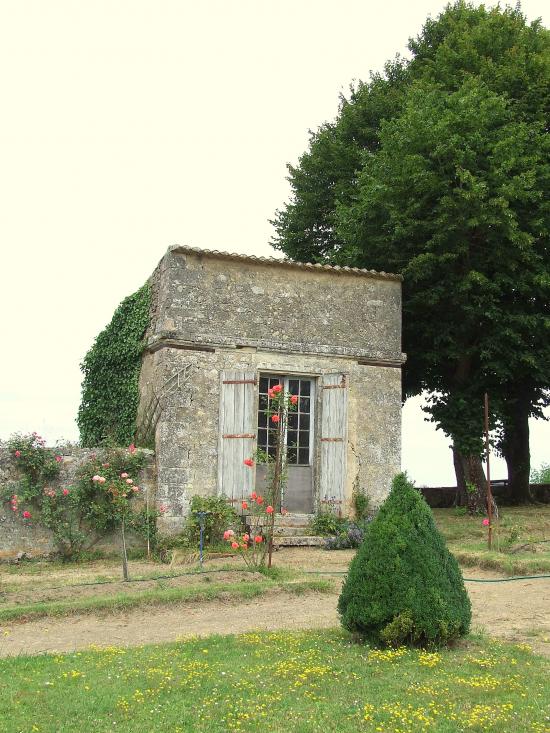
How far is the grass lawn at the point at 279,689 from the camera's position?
4.98 meters

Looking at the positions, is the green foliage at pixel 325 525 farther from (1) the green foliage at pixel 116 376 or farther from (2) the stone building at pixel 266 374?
(1) the green foliage at pixel 116 376

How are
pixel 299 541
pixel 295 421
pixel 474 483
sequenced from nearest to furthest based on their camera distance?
pixel 299 541 < pixel 295 421 < pixel 474 483

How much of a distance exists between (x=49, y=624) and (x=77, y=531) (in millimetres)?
3994

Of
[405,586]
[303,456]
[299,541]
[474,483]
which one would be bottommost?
[299,541]

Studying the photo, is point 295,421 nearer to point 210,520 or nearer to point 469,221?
point 210,520

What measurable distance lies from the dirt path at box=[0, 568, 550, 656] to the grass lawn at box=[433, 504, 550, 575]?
47.2 inches

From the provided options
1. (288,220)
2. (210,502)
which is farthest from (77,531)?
(288,220)

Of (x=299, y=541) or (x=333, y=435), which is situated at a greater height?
(x=333, y=435)

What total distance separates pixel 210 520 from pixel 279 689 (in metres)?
6.97

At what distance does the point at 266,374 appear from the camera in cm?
1359

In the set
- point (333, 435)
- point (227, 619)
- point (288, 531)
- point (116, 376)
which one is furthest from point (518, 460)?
point (227, 619)

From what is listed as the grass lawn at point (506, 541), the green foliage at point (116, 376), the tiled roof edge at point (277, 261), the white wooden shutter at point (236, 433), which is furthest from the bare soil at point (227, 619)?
the tiled roof edge at point (277, 261)

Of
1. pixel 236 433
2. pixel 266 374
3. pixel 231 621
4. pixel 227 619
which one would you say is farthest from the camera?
pixel 266 374

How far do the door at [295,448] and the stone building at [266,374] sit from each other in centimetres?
2
